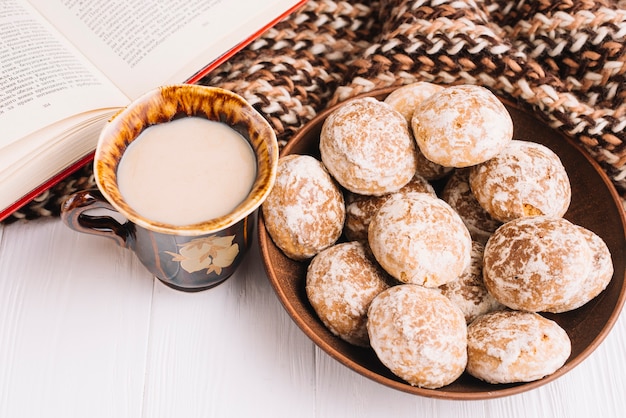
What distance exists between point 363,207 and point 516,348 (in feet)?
0.86

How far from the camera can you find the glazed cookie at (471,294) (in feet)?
2.63

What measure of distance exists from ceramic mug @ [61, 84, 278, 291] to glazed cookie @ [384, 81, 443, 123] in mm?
195

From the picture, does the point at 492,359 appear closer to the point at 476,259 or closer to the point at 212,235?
the point at 476,259

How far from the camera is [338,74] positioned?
42.4 inches

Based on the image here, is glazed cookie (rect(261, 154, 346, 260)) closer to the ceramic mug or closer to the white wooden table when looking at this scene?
the ceramic mug

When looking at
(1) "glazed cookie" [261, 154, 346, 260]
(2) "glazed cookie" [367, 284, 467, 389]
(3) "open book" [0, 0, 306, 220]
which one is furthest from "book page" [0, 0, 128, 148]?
(2) "glazed cookie" [367, 284, 467, 389]

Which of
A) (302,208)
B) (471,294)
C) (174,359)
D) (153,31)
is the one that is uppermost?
(153,31)

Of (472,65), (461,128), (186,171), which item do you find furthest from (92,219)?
(472,65)

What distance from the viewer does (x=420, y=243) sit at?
743 mm

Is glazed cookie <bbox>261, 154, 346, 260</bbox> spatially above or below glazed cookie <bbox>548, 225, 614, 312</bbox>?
above

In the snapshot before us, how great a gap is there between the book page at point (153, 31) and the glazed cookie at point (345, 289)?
0.39 m

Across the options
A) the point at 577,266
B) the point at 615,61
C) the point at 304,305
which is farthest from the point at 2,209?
the point at 615,61

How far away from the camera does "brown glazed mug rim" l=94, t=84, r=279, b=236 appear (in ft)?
2.35

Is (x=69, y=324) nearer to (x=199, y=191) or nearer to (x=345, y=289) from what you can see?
(x=199, y=191)
